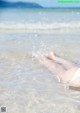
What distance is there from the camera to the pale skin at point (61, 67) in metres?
3.27

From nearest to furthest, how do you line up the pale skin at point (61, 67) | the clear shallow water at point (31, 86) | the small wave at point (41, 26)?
the clear shallow water at point (31, 86), the pale skin at point (61, 67), the small wave at point (41, 26)

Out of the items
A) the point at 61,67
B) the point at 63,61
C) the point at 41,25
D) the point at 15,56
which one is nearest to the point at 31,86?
the point at 61,67

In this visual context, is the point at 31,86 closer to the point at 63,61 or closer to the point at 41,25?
the point at 63,61

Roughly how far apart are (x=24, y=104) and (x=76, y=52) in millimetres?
2370

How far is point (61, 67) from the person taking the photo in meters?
3.68

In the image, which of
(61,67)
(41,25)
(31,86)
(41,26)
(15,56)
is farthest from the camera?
(41,25)

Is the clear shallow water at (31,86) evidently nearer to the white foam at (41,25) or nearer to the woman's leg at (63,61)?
the woman's leg at (63,61)

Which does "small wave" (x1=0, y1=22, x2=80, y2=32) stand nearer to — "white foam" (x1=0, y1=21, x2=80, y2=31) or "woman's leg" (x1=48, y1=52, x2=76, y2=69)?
"white foam" (x1=0, y1=21, x2=80, y2=31)

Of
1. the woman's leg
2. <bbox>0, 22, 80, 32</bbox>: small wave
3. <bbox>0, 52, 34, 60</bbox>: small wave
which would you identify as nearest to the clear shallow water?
<bbox>0, 52, 34, 60</bbox>: small wave

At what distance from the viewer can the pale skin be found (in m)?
3.27

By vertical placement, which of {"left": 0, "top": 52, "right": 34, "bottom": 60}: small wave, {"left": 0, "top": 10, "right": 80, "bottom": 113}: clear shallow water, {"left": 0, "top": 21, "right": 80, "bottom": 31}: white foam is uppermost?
{"left": 0, "top": 10, "right": 80, "bottom": 113}: clear shallow water

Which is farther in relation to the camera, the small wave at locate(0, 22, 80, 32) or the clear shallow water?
the small wave at locate(0, 22, 80, 32)

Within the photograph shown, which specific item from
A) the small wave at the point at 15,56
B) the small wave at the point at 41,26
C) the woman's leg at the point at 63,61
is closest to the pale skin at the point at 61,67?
the woman's leg at the point at 63,61


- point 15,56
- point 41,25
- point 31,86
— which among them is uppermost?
point 31,86
